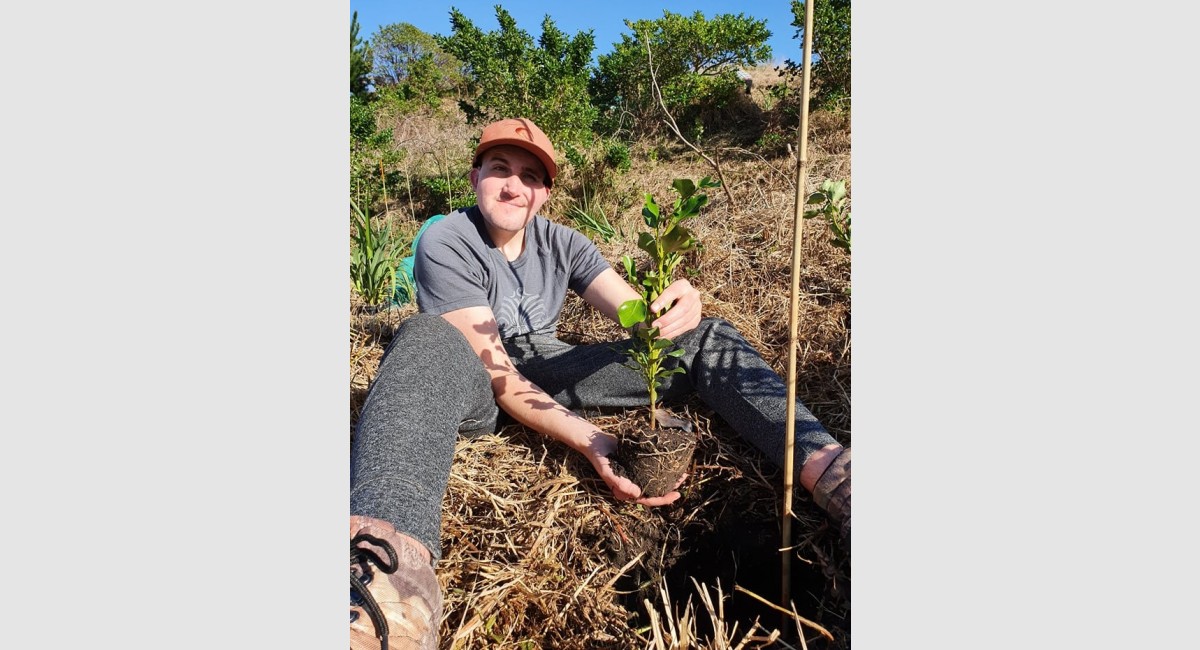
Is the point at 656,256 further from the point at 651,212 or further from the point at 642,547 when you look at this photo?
the point at 642,547

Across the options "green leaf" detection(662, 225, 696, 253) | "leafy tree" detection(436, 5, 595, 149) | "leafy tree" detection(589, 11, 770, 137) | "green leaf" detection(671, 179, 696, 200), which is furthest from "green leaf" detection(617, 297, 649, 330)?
"leafy tree" detection(436, 5, 595, 149)

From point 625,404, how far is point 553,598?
0.56m

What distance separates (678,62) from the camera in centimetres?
247

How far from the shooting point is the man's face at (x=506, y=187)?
1497 millimetres

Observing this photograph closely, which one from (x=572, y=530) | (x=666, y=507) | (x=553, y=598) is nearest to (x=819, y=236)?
(x=666, y=507)

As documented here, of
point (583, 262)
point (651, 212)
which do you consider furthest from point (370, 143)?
point (651, 212)

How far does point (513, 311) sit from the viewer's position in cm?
163

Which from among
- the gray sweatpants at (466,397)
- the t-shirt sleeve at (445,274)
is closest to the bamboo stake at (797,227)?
the gray sweatpants at (466,397)

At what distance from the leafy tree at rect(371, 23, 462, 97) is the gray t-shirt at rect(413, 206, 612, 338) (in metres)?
3.92

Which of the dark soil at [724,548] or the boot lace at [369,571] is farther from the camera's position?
the dark soil at [724,548]

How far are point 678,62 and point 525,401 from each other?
1767 millimetres

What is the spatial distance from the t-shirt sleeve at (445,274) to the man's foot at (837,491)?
0.84 meters

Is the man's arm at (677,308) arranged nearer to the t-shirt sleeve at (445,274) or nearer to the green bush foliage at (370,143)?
the t-shirt sleeve at (445,274)

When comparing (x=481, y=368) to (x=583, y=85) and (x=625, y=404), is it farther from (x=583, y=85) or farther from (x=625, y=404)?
(x=583, y=85)
